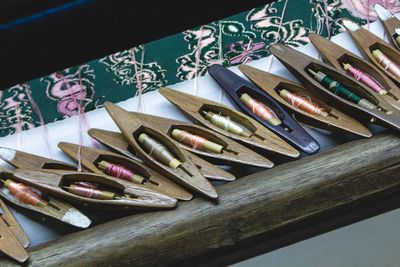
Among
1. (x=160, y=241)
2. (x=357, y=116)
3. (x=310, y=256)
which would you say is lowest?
(x=310, y=256)

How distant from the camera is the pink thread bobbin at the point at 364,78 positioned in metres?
1.07

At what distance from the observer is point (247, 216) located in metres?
0.95

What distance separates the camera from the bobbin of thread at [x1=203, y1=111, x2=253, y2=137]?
1.04 metres

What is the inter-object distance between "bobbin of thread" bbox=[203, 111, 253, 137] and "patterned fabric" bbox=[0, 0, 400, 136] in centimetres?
16

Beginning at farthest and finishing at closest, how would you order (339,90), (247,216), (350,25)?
(350,25) < (339,90) < (247,216)

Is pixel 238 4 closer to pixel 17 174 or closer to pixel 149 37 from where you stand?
pixel 149 37

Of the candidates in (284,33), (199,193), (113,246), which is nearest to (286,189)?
(199,193)

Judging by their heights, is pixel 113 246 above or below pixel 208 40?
below

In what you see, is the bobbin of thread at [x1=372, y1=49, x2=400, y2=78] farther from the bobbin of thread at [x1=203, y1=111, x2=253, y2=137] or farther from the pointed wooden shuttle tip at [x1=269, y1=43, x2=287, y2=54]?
the bobbin of thread at [x1=203, y1=111, x2=253, y2=137]

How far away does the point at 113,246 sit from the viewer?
92 centimetres

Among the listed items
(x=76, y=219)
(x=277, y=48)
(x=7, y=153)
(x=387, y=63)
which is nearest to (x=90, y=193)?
(x=76, y=219)

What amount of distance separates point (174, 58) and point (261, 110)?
11.3 inches

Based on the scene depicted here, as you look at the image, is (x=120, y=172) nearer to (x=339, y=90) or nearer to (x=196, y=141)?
(x=196, y=141)

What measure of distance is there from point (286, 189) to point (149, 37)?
68 cm
